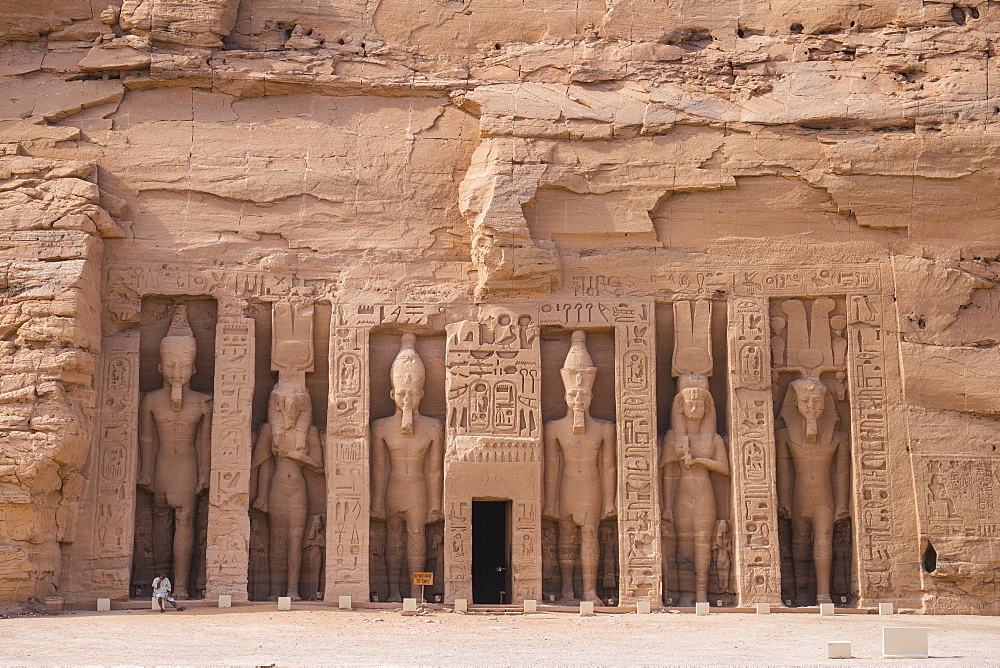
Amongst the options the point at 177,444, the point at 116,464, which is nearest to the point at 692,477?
the point at 177,444

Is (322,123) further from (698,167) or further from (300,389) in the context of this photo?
(698,167)

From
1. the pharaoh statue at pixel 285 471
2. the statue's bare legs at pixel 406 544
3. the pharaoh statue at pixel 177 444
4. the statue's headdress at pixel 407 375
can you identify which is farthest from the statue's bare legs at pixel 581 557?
the pharaoh statue at pixel 177 444

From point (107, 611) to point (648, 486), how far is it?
5.82 m

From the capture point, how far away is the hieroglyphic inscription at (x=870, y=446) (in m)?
15.9

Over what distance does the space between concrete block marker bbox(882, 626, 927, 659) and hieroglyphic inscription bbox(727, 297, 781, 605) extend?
4.02 meters

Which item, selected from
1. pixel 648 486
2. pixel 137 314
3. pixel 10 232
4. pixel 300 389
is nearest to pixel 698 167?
pixel 648 486

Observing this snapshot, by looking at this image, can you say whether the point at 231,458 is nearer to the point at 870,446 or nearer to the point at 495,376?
the point at 495,376

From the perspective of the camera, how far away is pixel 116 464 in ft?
52.2

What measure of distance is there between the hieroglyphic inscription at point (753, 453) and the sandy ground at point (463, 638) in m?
0.80

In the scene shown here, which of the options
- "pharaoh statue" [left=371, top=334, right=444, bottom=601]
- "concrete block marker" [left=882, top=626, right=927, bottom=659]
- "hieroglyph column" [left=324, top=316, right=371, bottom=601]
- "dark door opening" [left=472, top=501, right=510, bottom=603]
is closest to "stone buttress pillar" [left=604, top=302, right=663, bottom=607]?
"pharaoh statue" [left=371, top=334, right=444, bottom=601]

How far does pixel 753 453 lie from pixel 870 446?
1278mm

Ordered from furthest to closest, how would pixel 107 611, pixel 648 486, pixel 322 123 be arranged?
pixel 322 123, pixel 648 486, pixel 107 611

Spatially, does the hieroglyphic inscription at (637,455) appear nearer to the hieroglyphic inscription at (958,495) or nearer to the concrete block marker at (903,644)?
the hieroglyphic inscription at (958,495)

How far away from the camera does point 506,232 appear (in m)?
16.3
